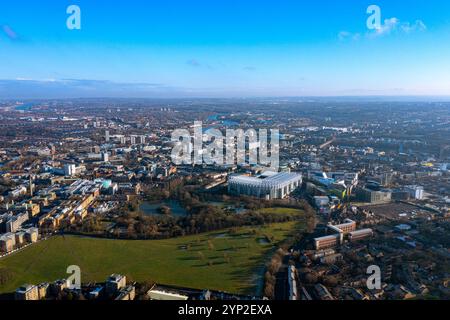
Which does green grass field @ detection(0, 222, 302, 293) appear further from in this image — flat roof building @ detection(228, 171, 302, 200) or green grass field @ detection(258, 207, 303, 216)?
flat roof building @ detection(228, 171, 302, 200)

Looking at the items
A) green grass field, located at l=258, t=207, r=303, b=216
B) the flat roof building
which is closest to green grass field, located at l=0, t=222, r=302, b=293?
green grass field, located at l=258, t=207, r=303, b=216

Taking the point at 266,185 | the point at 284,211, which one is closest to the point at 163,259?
the point at 284,211

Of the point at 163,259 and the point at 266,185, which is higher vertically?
the point at 266,185

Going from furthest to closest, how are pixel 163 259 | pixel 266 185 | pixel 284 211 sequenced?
pixel 266 185, pixel 284 211, pixel 163 259

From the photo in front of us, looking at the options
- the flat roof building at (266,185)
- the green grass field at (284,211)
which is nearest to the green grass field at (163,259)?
the green grass field at (284,211)

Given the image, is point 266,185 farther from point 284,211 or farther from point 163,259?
point 163,259

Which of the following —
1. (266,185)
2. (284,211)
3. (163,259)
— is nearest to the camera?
(163,259)

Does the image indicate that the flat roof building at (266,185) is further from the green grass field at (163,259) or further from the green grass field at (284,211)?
the green grass field at (163,259)
